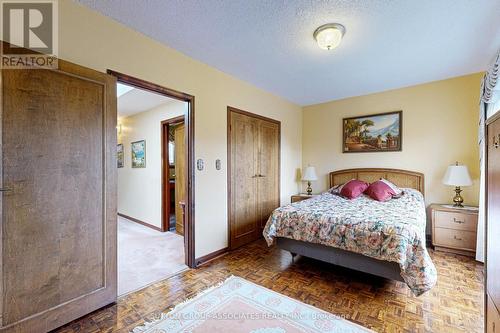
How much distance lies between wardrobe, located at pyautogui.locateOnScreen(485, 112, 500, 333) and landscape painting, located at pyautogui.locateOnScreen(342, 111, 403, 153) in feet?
9.66

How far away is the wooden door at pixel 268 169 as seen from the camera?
403 centimetres

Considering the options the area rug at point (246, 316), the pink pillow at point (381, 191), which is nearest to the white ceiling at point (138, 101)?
the area rug at point (246, 316)

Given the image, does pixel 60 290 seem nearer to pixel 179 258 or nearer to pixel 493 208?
pixel 179 258

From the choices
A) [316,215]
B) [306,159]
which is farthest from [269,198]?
[316,215]

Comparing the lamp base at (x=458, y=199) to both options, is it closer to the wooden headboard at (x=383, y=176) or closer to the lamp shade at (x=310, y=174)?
the wooden headboard at (x=383, y=176)

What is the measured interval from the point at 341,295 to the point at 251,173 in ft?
7.06

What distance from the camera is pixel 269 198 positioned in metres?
4.25

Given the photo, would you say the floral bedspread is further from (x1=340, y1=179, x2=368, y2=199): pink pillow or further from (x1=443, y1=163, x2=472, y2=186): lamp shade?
(x1=443, y1=163, x2=472, y2=186): lamp shade

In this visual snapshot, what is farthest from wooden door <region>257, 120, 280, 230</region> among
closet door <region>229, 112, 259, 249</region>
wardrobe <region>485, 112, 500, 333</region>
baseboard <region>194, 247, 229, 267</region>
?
wardrobe <region>485, 112, 500, 333</region>

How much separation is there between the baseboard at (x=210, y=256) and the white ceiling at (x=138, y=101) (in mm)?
2558

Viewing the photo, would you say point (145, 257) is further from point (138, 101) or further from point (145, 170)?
point (138, 101)

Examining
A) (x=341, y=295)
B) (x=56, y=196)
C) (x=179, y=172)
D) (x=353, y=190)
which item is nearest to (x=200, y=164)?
(x=56, y=196)

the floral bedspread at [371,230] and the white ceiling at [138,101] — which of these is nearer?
the floral bedspread at [371,230]

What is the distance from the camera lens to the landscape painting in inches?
156
